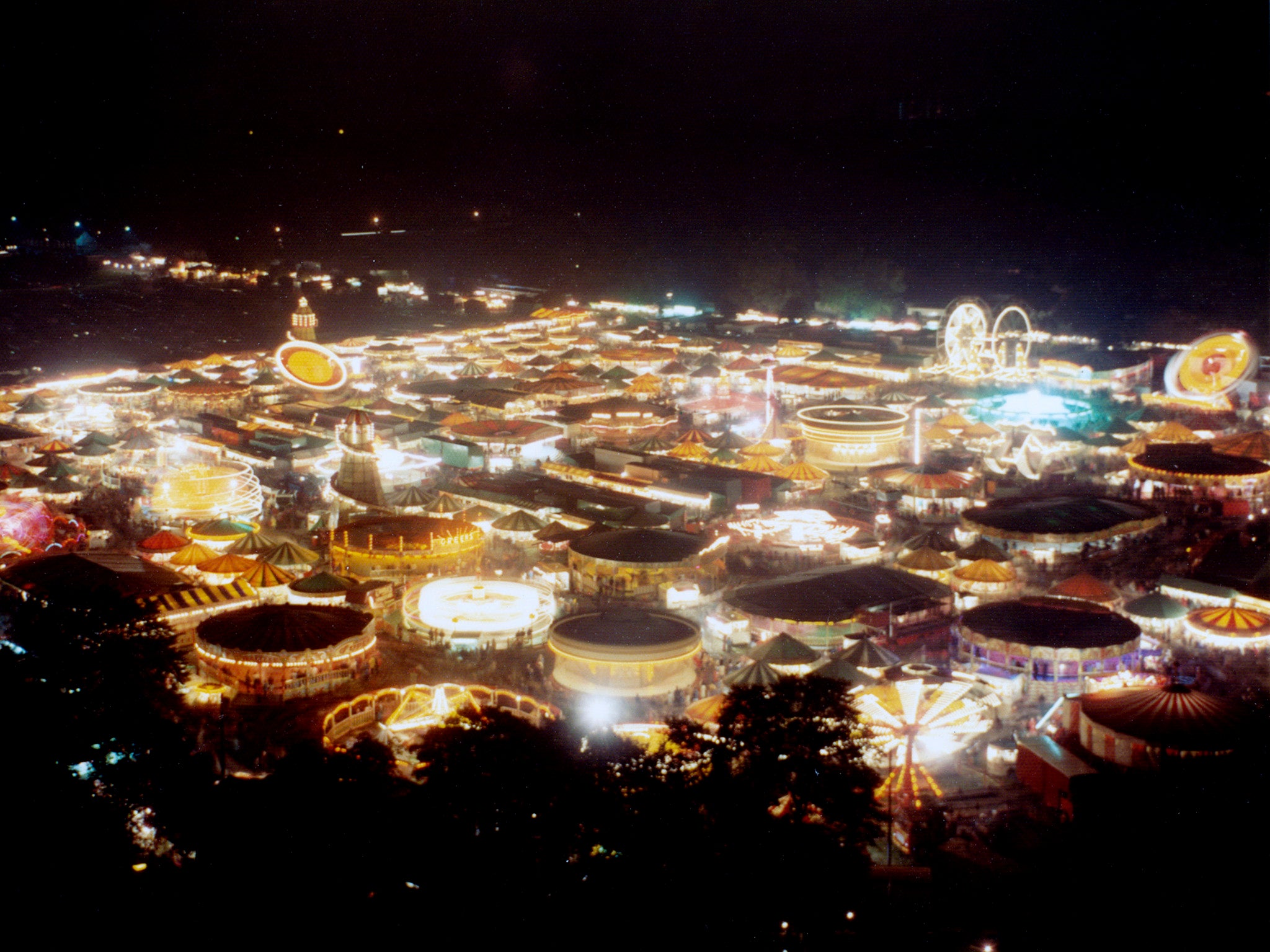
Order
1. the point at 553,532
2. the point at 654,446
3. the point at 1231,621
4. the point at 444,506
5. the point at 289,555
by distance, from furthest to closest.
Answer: the point at 654,446 → the point at 444,506 → the point at 553,532 → the point at 289,555 → the point at 1231,621

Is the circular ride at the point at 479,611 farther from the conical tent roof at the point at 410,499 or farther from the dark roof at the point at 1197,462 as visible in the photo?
the dark roof at the point at 1197,462

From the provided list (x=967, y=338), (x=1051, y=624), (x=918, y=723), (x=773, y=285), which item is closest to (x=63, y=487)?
(x=918, y=723)

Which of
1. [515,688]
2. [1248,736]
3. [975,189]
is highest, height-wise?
[975,189]

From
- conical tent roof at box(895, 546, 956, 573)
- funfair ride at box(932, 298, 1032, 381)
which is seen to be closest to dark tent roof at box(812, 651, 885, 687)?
conical tent roof at box(895, 546, 956, 573)

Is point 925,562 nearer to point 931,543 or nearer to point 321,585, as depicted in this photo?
point 931,543

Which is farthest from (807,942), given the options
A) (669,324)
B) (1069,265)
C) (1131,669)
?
(1069,265)

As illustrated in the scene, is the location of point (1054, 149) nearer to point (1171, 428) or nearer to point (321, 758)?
point (1171, 428)
